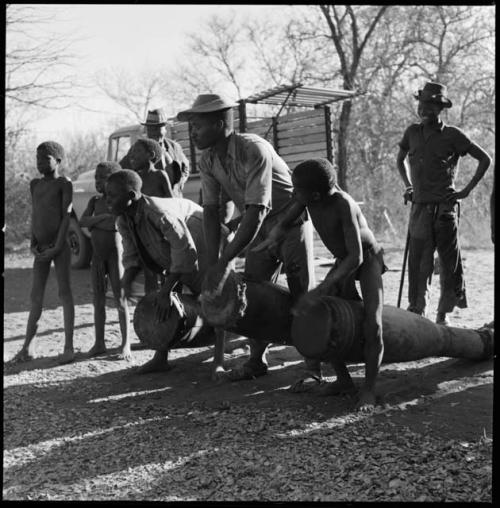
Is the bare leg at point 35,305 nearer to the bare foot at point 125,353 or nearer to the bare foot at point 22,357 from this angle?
the bare foot at point 22,357

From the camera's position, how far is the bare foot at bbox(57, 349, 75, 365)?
18.8 ft

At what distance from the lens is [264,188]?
4125 mm

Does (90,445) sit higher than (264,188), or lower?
lower

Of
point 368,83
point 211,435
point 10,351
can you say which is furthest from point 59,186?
point 368,83

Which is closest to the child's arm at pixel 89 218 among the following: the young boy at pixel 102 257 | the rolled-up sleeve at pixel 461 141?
the young boy at pixel 102 257

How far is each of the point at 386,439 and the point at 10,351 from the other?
161 inches

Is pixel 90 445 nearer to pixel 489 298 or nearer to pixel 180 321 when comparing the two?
pixel 180 321

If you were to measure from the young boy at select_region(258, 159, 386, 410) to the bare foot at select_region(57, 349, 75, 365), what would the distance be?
2.41 meters

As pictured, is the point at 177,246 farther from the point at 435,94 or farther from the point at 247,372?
the point at 435,94

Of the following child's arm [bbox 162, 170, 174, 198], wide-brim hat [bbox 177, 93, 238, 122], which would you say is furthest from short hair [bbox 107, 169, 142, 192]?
child's arm [bbox 162, 170, 174, 198]

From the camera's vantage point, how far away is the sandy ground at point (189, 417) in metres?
3.21

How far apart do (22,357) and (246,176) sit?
287 centimetres

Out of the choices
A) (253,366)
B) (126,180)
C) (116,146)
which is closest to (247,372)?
(253,366)

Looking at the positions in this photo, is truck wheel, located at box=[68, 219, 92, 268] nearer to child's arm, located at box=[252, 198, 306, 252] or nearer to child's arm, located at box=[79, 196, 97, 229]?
child's arm, located at box=[79, 196, 97, 229]
